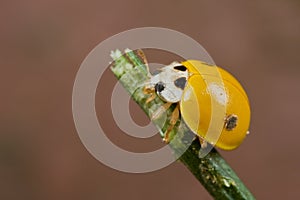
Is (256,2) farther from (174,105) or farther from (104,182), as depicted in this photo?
(174,105)

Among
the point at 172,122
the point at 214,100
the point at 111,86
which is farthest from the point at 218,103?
the point at 111,86

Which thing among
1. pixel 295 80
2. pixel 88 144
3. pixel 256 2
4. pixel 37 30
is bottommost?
pixel 88 144

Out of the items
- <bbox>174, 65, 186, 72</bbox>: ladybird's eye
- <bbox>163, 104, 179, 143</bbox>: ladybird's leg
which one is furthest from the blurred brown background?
<bbox>163, 104, 179, 143</bbox>: ladybird's leg

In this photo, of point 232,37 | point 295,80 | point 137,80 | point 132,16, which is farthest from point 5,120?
point 137,80

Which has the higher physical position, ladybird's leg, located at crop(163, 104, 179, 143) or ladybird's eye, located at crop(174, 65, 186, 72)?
ladybird's eye, located at crop(174, 65, 186, 72)

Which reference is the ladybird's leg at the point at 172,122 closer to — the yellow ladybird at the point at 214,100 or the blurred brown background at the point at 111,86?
the yellow ladybird at the point at 214,100

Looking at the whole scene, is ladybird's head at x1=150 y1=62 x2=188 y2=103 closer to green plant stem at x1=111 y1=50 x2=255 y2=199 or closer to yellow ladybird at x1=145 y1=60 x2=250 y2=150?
yellow ladybird at x1=145 y1=60 x2=250 y2=150

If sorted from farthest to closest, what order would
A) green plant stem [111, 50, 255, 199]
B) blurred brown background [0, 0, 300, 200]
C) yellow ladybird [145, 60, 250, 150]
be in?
blurred brown background [0, 0, 300, 200] < yellow ladybird [145, 60, 250, 150] < green plant stem [111, 50, 255, 199]
